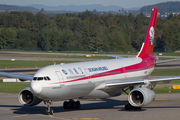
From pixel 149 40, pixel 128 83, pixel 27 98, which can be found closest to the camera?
pixel 27 98

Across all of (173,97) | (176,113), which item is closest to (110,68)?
(176,113)

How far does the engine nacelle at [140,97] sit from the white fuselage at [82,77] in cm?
279

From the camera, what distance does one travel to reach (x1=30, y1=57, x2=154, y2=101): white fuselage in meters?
25.8

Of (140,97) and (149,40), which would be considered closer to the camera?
(140,97)

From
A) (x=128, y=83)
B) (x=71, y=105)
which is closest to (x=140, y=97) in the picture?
(x=128, y=83)

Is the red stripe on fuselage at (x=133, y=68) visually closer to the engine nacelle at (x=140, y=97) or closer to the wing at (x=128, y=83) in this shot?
the wing at (x=128, y=83)

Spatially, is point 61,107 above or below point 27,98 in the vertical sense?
below

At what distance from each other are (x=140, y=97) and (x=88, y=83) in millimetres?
5212

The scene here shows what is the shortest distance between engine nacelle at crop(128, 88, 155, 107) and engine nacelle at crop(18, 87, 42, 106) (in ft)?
29.5

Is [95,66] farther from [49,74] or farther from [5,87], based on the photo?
[5,87]

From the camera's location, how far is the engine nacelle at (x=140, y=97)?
92.6 ft

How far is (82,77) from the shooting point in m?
28.5

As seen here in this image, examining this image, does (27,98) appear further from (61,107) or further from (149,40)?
(149,40)

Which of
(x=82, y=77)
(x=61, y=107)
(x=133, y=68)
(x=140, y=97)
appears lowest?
(x=61, y=107)
